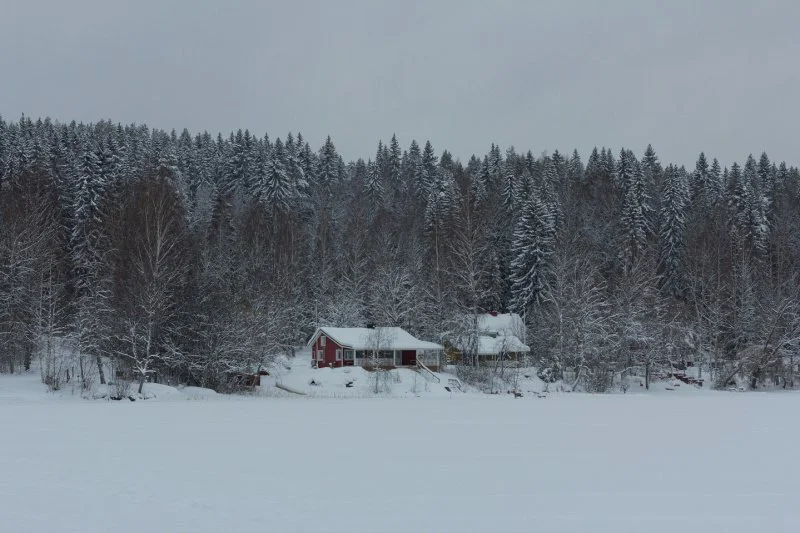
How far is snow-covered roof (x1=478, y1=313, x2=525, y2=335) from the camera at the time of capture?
54.2 m

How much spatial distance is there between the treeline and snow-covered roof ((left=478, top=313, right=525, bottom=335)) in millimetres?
1776

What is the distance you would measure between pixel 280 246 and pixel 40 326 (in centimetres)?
2544

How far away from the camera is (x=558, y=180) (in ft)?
294

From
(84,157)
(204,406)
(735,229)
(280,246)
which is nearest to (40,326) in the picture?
(204,406)

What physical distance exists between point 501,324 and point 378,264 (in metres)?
13.0

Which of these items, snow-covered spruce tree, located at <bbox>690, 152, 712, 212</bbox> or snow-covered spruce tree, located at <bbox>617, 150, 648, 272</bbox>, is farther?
snow-covered spruce tree, located at <bbox>690, 152, 712, 212</bbox>

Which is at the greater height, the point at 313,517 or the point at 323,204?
the point at 323,204

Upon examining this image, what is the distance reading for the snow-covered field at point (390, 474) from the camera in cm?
912

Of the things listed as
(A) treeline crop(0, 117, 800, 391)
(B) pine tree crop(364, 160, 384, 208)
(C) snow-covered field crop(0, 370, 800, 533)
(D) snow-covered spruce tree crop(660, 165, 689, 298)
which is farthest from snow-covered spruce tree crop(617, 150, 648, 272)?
(C) snow-covered field crop(0, 370, 800, 533)

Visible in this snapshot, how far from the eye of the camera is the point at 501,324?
5900 cm

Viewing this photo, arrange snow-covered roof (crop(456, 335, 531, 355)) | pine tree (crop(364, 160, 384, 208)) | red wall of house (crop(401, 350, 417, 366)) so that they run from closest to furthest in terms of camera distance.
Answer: snow-covered roof (crop(456, 335, 531, 355))
red wall of house (crop(401, 350, 417, 366))
pine tree (crop(364, 160, 384, 208))

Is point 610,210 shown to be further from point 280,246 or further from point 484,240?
point 280,246

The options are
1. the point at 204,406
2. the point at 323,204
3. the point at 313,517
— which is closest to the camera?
the point at 313,517

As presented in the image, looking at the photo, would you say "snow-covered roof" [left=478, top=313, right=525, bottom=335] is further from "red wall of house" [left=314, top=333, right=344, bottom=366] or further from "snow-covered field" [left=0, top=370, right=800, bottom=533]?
"snow-covered field" [left=0, top=370, right=800, bottom=533]
